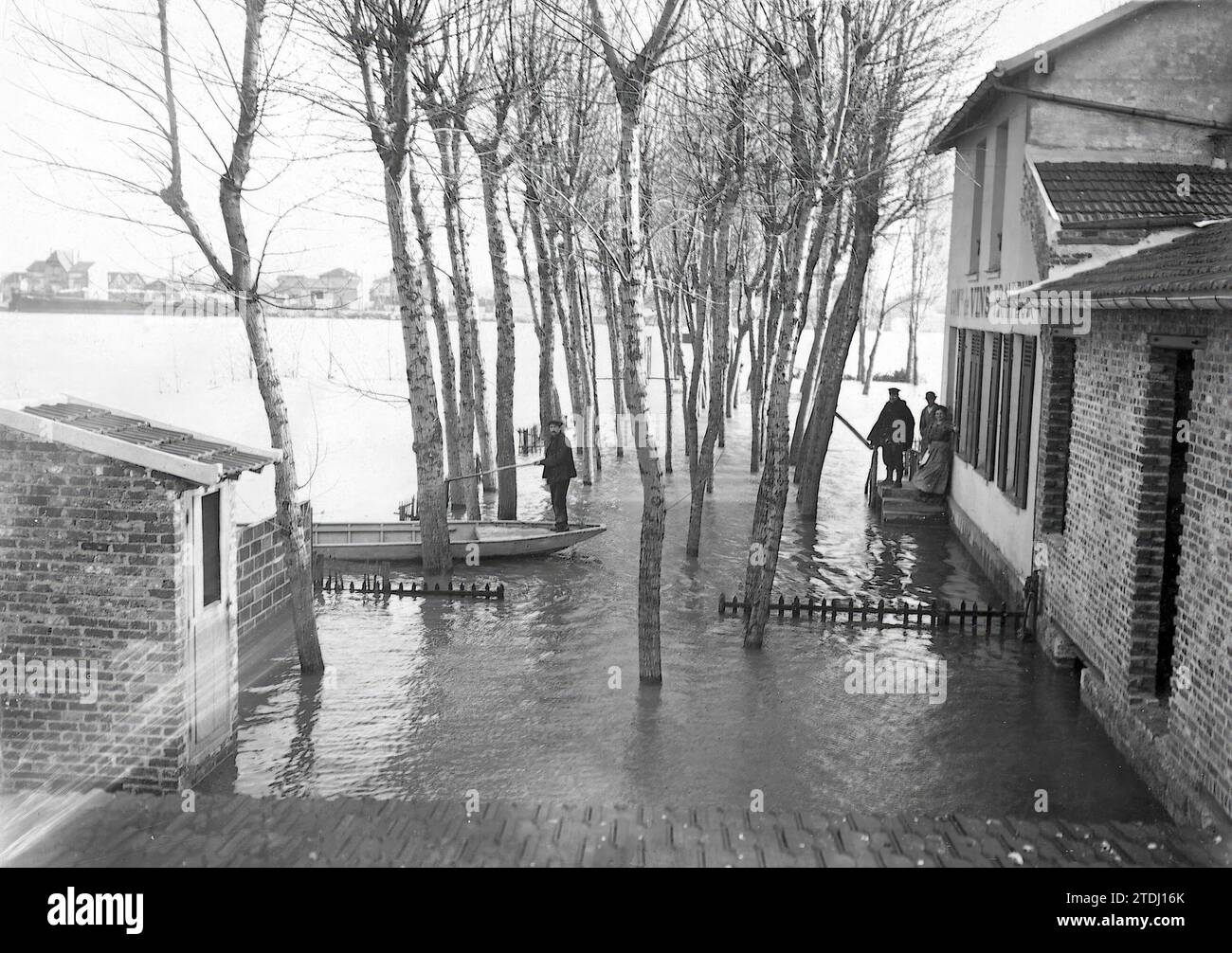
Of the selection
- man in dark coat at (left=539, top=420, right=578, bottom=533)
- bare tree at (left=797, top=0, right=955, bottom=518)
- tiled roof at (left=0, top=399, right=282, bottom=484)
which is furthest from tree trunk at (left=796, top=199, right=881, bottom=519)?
tiled roof at (left=0, top=399, right=282, bottom=484)

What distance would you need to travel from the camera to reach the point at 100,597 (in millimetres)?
8258

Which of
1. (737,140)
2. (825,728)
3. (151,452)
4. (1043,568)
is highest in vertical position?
(737,140)

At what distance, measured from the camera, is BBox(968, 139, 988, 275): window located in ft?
60.5

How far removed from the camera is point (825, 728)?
10461mm

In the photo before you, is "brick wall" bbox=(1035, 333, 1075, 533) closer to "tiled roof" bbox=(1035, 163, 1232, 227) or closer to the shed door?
"tiled roof" bbox=(1035, 163, 1232, 227)

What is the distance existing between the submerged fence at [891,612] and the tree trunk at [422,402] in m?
3.97

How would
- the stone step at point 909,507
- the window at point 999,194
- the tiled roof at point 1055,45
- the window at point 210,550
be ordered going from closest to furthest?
the window at point 210,550, the tiled roof at point 1055,45, the window at point 999,194, the stone step at point 909,507

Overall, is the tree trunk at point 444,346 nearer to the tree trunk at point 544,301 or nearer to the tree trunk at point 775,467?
the tree trunk at point 544,301

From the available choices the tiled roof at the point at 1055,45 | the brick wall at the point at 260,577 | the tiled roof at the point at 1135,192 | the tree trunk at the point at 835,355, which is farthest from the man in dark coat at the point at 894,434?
the brick wall at the point at 260,577

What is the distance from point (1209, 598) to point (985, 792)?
206 cm

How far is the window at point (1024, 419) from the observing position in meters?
14.4
